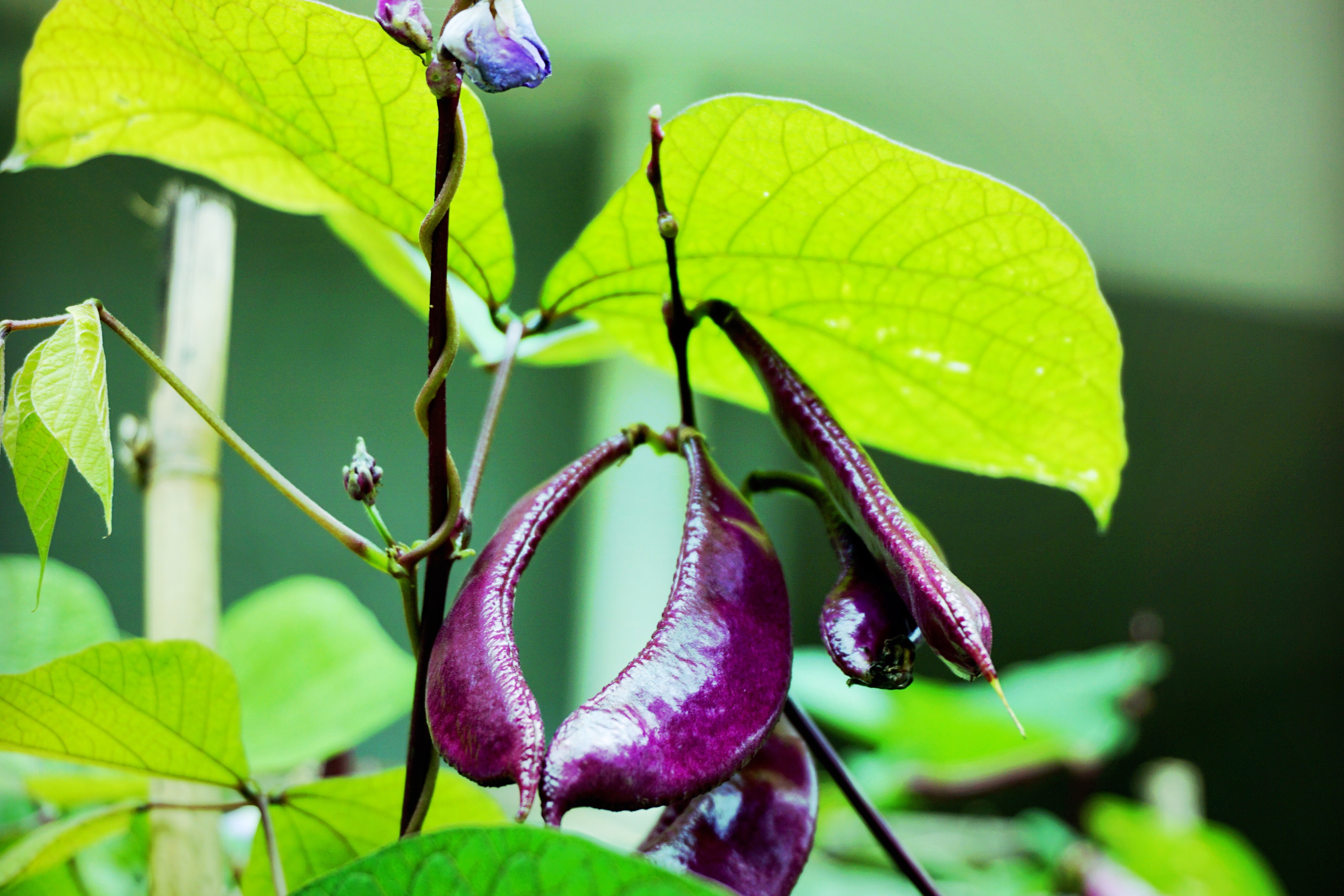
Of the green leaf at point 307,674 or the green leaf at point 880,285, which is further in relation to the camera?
the green leaf at point 307,674

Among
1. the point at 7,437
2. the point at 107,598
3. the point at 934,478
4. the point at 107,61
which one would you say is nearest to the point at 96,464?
the point at 7,437

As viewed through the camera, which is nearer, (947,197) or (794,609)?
(947,197)

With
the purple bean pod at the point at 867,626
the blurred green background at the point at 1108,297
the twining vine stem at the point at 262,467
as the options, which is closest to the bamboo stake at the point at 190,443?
the twining vine stem at the point at 262,467

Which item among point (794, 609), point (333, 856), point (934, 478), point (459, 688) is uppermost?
point (459, 688)

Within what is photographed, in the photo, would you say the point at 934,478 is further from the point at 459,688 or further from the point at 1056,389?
the point at 459,688

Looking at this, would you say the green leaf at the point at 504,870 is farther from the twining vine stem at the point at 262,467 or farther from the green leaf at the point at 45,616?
the green leaf at the point at 45,616

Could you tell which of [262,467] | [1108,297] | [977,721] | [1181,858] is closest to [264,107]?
[262,467]

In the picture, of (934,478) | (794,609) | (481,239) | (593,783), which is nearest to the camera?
(593,783)
